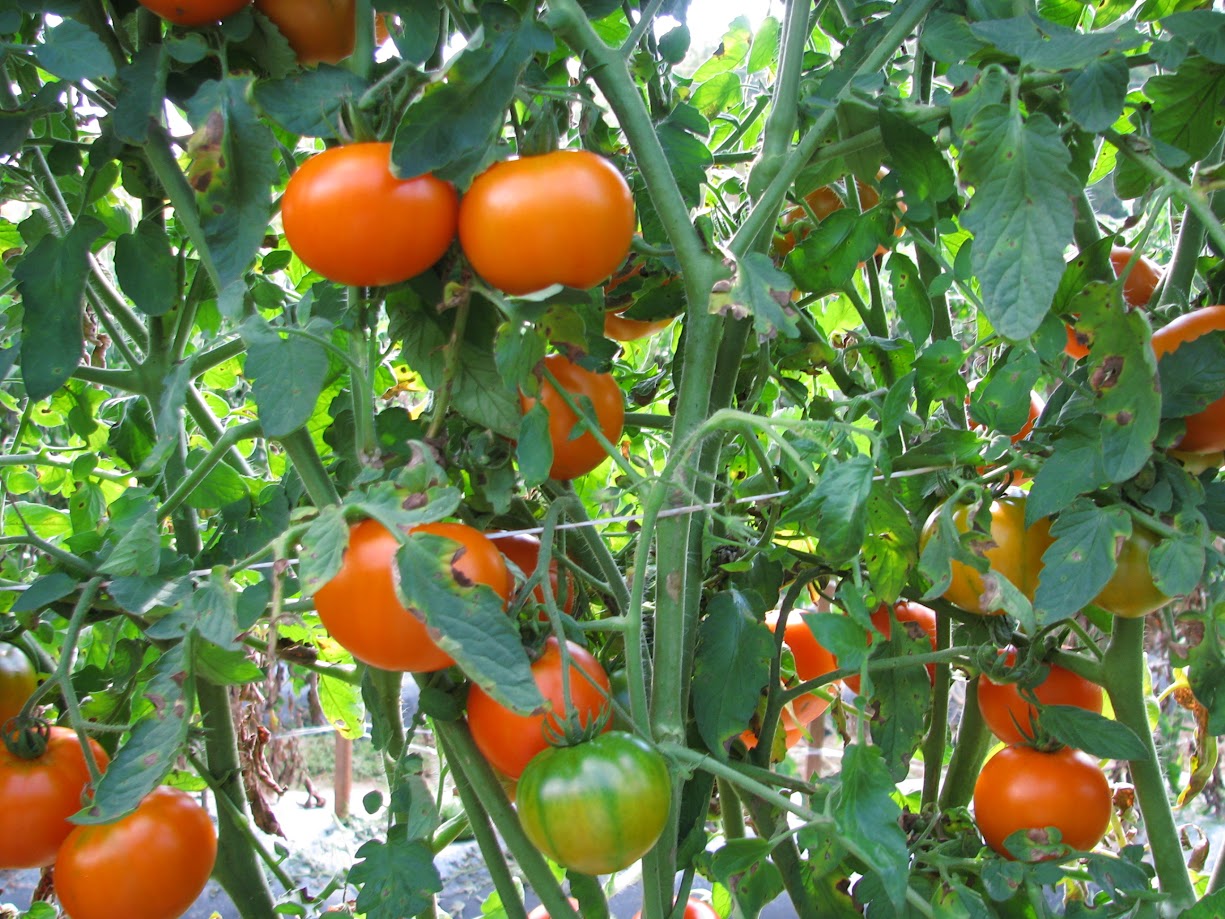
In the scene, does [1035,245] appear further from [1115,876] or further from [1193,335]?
[1115,876]

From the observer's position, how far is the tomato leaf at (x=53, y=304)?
666 mm

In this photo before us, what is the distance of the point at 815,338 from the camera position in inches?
31.9

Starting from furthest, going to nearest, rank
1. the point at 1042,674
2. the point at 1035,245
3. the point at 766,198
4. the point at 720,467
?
the point at 720,467 < the point at 1042,674 < the point at 766,198 < the point at 1035,245

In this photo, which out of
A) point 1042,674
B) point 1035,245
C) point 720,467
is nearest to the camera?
point 1035,245

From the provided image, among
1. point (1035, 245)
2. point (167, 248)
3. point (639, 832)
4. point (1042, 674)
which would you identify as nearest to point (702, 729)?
point (639, 832)

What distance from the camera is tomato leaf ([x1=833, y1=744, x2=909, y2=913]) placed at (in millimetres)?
532

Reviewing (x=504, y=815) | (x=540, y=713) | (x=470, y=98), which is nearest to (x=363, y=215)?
(x=470, y=98)

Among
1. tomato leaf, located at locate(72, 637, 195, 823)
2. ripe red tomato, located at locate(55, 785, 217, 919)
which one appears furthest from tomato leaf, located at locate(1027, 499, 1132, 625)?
ripe red tomato, located at locate(55, 785, 217, 919)

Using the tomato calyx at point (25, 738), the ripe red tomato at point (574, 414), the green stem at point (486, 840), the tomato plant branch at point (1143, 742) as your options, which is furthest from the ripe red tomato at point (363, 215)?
the tomato plant branch at point (1143, 742)

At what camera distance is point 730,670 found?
2.26 ft

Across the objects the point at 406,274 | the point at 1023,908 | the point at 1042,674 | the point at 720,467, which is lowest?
the point at 1023,908

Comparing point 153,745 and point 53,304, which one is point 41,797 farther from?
point 53,304

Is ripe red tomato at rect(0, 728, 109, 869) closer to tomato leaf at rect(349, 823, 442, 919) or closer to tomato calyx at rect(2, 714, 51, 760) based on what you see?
tomato calyx at rect(2, 714, 51, 760)

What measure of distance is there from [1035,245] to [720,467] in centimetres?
46
